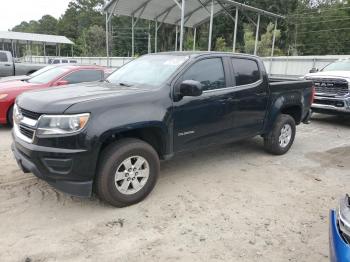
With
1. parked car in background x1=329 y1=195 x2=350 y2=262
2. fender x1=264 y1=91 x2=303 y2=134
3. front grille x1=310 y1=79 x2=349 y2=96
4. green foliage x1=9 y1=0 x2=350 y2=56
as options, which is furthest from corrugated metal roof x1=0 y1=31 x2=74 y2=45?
parked car in background x1=329 y1=195 x2=350 y2=262

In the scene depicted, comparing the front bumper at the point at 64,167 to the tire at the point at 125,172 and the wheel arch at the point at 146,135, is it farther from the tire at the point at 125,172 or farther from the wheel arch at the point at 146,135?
the wheel arch at the point at 146,135

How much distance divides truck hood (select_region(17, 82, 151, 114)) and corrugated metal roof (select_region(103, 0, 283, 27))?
13821 millimetres

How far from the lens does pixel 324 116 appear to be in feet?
35.9

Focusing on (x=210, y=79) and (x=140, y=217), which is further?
(x=210, y=79)

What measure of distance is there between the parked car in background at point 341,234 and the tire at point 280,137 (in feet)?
12.0

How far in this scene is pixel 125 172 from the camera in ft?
13.2

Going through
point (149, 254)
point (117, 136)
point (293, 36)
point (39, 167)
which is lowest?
point (149, 254)

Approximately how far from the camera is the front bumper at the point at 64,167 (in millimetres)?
3582

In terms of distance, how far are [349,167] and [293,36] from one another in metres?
42.6

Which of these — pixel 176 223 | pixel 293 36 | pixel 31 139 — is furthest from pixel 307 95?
pixel 293 36

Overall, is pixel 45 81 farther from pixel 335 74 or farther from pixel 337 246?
pixel 337 246

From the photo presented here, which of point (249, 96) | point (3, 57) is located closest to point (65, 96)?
point (249, 96)

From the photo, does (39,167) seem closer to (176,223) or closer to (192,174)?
(176,223)

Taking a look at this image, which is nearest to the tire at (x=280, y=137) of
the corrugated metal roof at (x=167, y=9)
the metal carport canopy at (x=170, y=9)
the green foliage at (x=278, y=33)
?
the metal carport canopy at (x=170, y=9)
